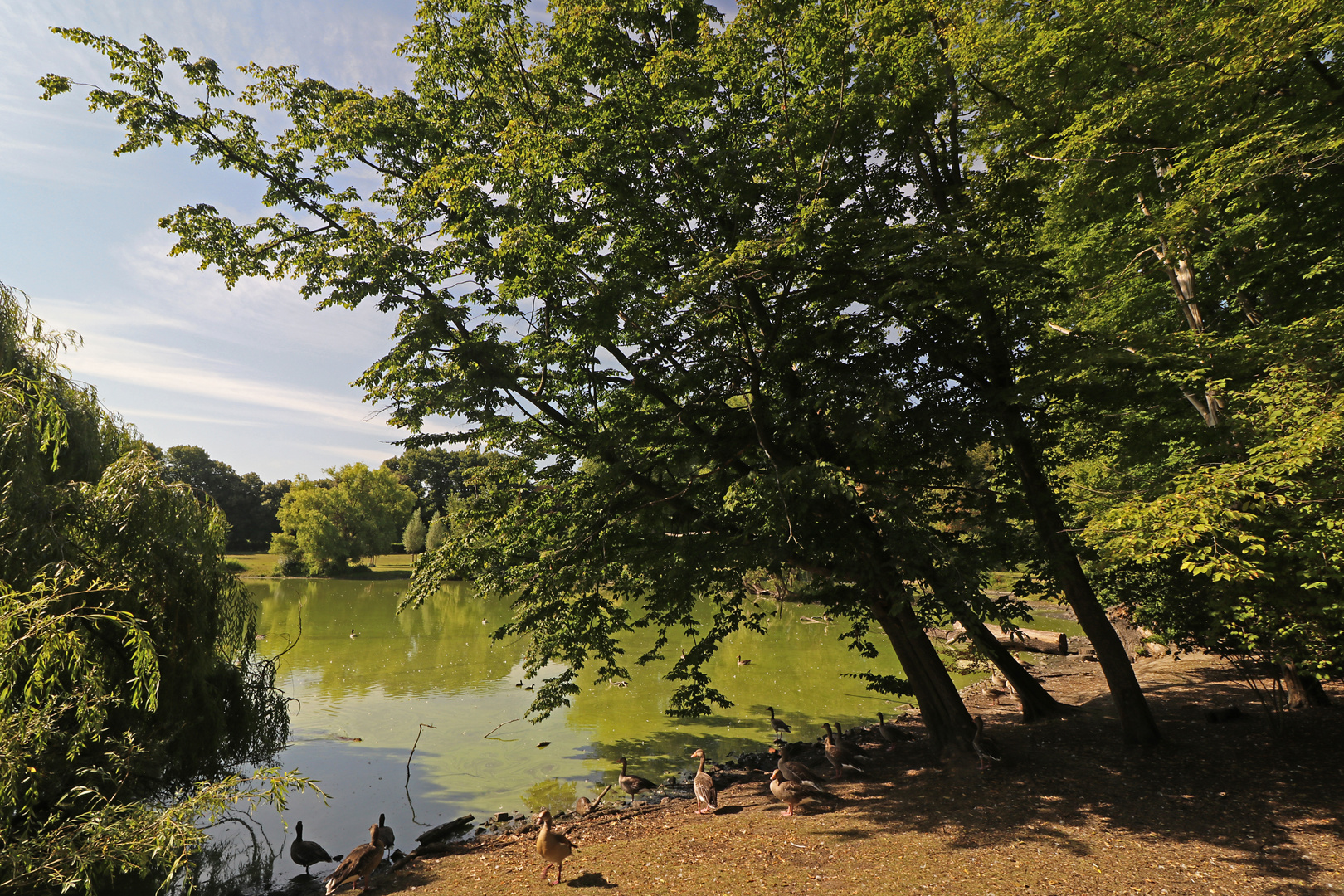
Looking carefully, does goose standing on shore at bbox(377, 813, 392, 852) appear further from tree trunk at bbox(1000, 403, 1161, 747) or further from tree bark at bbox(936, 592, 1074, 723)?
→ tree trunk at bbox(1000, 403, 1161, 747)

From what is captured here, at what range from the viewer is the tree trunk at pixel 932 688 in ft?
30.0

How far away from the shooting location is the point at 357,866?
6.99m

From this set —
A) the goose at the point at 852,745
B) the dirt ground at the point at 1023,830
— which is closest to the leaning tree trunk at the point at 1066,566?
the dirt ground at the point at 1023,830

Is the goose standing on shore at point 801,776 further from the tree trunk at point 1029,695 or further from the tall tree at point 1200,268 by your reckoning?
the tall tree at point 1200,268

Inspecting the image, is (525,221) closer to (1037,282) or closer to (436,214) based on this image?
(436,214)

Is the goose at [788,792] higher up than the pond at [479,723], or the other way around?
the goose at [788,792]

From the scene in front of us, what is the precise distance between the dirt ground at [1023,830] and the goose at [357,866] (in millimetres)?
420

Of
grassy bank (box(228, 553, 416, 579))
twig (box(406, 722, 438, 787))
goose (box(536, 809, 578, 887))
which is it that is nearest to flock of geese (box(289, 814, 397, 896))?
goose (box(536, 809, 578, 887))

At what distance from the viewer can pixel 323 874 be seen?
8109 millimetres

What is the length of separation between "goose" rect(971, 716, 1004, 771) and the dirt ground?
14cm

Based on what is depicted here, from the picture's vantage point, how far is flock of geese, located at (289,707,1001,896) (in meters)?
6.88

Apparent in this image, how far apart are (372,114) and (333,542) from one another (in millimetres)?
53616

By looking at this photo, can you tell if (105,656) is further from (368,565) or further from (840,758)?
(368,565)

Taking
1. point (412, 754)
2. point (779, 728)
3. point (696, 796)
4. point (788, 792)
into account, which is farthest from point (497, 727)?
point (788, 792)
